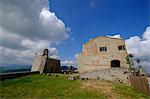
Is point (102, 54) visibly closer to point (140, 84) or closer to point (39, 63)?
point (39, 63)

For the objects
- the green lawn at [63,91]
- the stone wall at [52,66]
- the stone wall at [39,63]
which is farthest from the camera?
the stone wall at [52,66]

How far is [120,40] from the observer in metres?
44.5

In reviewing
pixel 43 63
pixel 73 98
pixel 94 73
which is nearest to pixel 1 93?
pixel 73 98

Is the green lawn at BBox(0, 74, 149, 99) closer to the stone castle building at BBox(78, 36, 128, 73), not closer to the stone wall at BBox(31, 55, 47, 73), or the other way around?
the stone wall at BBox(31, 55, 47, 73)

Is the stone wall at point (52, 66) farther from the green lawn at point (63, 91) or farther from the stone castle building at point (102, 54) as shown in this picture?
the green lawn at point (63, 91)

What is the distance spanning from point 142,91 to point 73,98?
12885 millimetres

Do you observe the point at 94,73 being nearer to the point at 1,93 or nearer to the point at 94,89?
the point at 94,89

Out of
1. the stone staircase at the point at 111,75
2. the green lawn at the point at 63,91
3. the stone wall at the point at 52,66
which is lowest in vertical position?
the green lawn at the point at 63,91

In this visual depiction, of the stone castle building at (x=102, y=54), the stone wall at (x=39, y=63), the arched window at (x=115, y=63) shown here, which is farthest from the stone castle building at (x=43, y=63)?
the arched window at (x=115, y=63)

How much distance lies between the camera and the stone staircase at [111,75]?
3112 centimetres

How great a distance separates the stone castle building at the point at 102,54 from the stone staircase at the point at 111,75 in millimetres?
10931

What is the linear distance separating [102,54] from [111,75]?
42.5ft

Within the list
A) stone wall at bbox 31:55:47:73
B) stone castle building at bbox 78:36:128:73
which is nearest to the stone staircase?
stone wall at bbox 31:55:47:73

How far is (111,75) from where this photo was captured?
31844 mm
